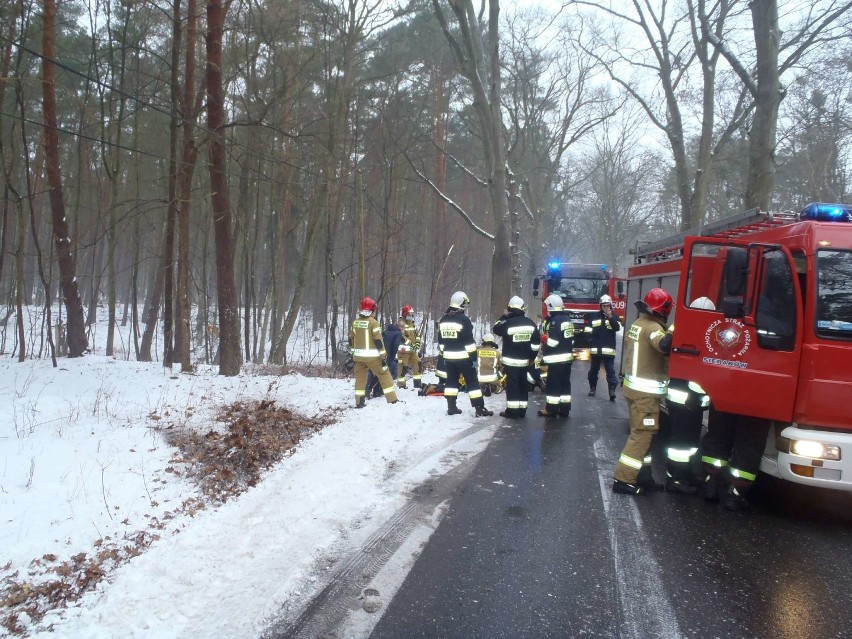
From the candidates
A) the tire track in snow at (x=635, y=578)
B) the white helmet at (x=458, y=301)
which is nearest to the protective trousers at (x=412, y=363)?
the white helmet at (x=458, y=301)

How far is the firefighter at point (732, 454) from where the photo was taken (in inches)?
200

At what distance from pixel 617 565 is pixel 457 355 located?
4.98 metres

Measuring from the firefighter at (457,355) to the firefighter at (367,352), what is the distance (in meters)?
1.07

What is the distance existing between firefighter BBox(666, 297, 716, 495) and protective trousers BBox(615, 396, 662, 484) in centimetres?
22

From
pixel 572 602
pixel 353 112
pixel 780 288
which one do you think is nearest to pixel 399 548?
pixel 572 602

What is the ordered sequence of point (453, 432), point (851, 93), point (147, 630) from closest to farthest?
point (147, 630)
point (453, 432)
point (851, 93)

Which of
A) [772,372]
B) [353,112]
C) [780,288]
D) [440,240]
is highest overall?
[353,112]

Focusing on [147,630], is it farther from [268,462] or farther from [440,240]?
[440,240]

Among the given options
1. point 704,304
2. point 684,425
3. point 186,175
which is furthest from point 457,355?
point 186,175

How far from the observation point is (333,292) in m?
18.6

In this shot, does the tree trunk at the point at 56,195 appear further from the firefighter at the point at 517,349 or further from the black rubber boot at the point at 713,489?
the black rubber boot at the point at 713,489

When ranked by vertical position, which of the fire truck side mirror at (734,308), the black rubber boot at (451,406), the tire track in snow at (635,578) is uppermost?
the fire truck side mirror at (734,308)

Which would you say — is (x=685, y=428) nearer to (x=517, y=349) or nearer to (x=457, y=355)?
(x=517, y=349)

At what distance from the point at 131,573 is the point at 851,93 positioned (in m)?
25.1
